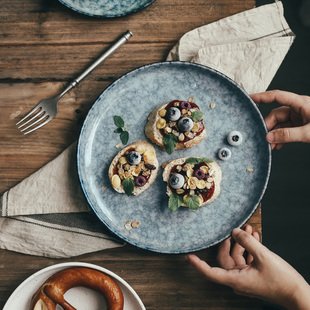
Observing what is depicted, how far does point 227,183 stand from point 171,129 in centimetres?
30

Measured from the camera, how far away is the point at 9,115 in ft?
4.86

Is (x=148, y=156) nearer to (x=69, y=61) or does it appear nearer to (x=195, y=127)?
(x=195, y=127)

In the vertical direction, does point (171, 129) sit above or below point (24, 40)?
below

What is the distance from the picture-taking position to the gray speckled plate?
1.42 metres

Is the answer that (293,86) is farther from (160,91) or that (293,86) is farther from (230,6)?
(160,91)

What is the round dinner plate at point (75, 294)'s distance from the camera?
4.34 ft

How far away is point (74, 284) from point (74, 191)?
1.11ft

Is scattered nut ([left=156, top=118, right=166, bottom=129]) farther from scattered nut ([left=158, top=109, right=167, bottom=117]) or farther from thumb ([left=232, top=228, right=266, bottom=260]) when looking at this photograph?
thumb ([left=232, top=228, right=266, bottom=260])

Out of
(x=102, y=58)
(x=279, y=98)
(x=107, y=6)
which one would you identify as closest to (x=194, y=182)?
(x=279, y=98)

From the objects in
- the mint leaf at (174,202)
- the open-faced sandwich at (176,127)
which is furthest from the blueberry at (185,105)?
the mint leaf at (174,202)

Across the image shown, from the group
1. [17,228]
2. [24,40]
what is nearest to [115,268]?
[17,228]

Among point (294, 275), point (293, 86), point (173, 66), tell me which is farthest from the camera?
point (293, 86)

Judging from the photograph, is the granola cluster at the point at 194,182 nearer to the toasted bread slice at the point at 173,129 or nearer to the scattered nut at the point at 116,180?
the toasted bread slice at the point at 173,129

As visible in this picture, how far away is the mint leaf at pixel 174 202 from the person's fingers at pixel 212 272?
21cm
